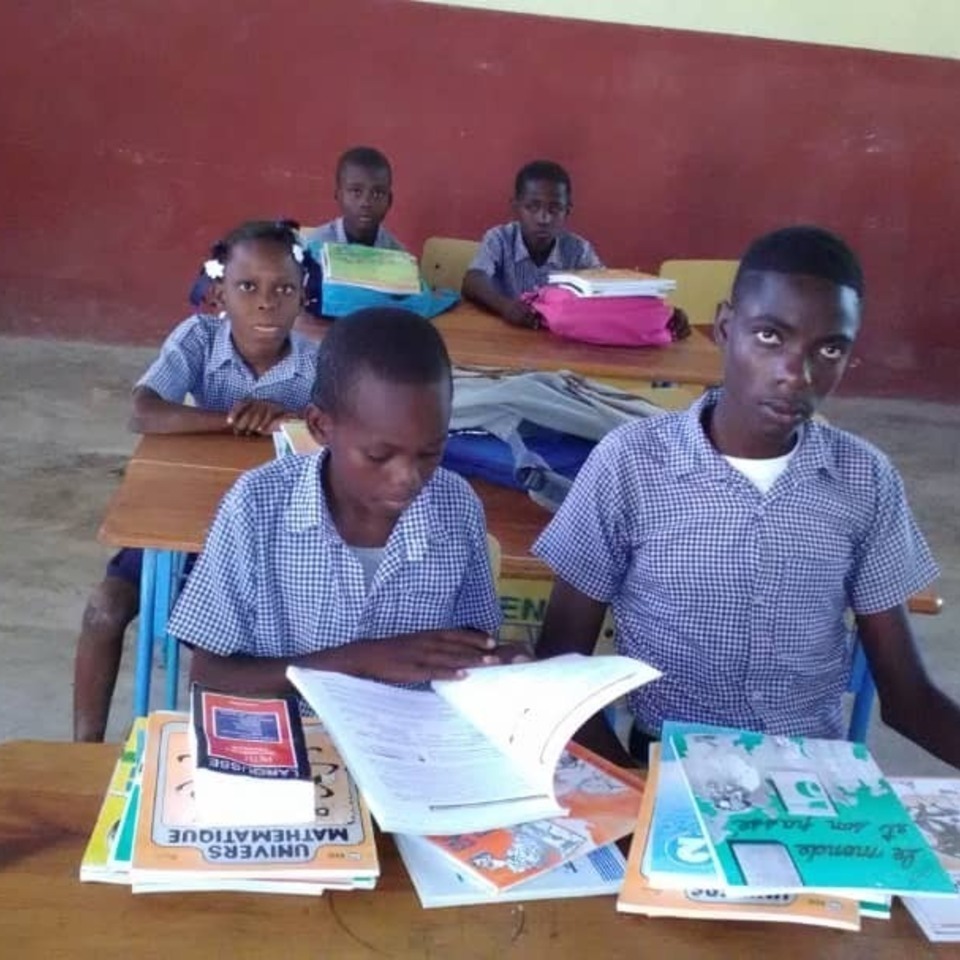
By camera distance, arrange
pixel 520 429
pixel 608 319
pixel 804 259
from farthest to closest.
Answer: pixel 608 319
pixel 520 429
pixel 804 259

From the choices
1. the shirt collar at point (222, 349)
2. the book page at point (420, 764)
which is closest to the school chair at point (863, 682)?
the book page at point (420, 764)

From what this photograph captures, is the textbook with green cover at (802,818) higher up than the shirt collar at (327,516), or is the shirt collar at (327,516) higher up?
the shirt collar at (327,516)

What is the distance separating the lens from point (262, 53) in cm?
507

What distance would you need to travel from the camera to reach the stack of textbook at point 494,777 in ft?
3.36

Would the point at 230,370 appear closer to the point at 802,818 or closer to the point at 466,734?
the point at 466,734

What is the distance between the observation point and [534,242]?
14.1 ft

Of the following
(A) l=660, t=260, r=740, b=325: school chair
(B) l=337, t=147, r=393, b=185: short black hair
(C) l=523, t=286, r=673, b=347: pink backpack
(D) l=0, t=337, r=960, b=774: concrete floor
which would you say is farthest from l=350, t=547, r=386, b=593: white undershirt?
(B) l=337, t=147, r=393, b=185: short black hair

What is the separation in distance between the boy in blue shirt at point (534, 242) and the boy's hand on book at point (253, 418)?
174 cm

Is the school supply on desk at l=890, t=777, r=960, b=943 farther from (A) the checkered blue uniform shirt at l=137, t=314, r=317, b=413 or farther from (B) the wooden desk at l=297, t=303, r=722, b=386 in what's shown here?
(B) the wooden desk at l=297, t=303, r=722, b=386

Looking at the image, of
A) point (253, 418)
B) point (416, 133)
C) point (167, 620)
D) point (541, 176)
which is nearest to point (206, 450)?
point (253, 418)

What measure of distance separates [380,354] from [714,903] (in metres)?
0.68

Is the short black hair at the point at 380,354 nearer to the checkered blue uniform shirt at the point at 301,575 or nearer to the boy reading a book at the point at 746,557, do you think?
the checkered blue uniform shirt at the point at 301,575

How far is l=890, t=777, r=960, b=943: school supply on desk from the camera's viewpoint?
1034 mm

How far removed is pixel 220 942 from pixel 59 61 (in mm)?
4805
